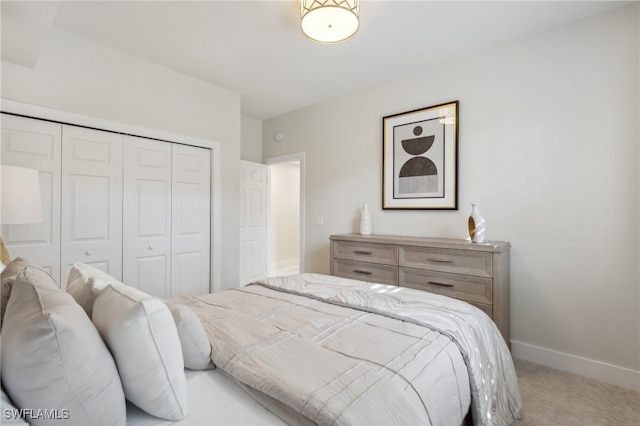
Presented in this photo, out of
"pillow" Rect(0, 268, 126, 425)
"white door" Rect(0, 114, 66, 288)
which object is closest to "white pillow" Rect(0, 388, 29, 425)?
"pillow" Rect(0, 268, 126, 425)

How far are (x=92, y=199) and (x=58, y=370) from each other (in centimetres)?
247

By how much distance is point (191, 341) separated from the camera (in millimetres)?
1100

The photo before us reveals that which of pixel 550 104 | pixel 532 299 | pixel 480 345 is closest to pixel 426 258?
pixel 532 299

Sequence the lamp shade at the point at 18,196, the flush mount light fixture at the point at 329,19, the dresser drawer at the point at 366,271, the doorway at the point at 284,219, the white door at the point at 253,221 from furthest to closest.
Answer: the doorway at the point at 284,219 < the white door at the point at 253,221 < the dresser drawer at the point at 366,271 < the flush mount light fixture at the point at 329,19 < the lamp shade at the point at 18,196

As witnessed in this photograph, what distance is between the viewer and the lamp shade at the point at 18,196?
1.66m

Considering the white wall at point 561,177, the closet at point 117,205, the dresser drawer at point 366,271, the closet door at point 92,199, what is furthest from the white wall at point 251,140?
the white wall at point 561,177

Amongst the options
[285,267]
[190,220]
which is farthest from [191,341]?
[285,267]

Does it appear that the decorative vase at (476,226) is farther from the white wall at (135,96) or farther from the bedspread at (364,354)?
the white wall at (135,96)

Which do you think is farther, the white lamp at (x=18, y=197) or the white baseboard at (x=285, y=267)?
the white baseboard at (x=285, y=267)

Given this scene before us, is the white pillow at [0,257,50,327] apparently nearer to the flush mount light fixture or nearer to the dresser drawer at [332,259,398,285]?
the flush mount light fixture

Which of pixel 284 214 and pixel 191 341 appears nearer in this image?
pixel 191 341

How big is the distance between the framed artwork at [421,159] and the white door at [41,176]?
3003 millimetres

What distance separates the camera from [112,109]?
2.79 meters

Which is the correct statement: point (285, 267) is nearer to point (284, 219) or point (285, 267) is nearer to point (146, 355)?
point (284, 219)
